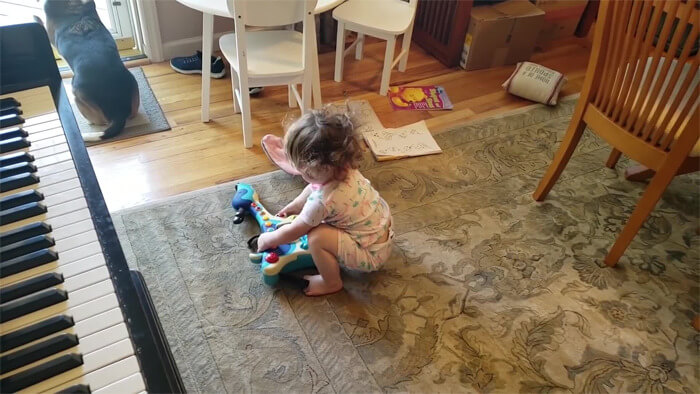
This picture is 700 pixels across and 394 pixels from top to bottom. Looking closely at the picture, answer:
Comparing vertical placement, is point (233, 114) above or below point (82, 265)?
below

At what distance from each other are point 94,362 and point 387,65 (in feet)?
6.93

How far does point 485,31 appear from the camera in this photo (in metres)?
2.73

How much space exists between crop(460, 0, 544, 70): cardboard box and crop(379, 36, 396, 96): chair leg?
481 mm

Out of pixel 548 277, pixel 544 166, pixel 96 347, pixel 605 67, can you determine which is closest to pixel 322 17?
pixel 544 166

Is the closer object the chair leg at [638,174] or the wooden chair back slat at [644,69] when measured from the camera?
the wooden chair back slat at [644,69]

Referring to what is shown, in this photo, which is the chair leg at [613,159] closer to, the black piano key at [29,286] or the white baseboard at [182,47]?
the white baseboard at [182,47]

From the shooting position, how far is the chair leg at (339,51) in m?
2.57

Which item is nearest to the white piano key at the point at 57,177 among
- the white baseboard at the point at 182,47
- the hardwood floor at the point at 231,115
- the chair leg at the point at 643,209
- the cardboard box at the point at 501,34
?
the hardwood floor at the point at 231,115

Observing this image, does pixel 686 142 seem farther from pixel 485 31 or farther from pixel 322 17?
pixel 322 17

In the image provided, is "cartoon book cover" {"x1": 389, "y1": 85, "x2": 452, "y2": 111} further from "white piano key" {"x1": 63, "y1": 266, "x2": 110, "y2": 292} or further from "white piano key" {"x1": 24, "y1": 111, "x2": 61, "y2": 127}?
"white piano key" {"x1": 63, "y1": 266, "x2": 110, "y2": 292}

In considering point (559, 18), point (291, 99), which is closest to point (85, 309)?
point (291, 99)

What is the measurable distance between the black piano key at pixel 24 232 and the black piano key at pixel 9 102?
0.30 metres

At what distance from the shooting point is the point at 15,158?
2.86ft

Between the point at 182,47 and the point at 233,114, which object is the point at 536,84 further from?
the point at 182,47
